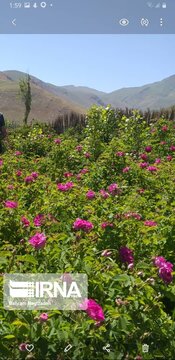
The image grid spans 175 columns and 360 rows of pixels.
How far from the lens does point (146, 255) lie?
3201 millimetres

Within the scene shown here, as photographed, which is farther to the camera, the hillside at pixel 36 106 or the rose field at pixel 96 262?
the hillside at pixel 36 106

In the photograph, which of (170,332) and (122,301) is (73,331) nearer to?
(122,301)

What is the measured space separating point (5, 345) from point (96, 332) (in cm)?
42

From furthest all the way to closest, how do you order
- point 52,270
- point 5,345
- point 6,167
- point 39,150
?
point 39,150
point 6,167
point 52,270
point 5,345

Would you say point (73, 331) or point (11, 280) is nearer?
point (73, 331)

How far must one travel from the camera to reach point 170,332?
2328 mm

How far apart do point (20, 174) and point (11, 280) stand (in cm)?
359

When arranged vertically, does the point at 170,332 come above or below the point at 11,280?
below

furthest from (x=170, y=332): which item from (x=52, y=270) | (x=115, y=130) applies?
(x=115, y=130)

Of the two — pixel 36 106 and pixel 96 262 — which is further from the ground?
pixel 36 106

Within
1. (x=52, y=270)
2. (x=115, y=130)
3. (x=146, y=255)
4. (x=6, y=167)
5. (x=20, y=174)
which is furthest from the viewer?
(x=115, y=130)

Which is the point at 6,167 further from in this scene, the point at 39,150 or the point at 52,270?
the point at 52,270

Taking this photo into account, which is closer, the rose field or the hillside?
the rose field

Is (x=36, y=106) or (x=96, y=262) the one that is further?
(x=36, y=106)
